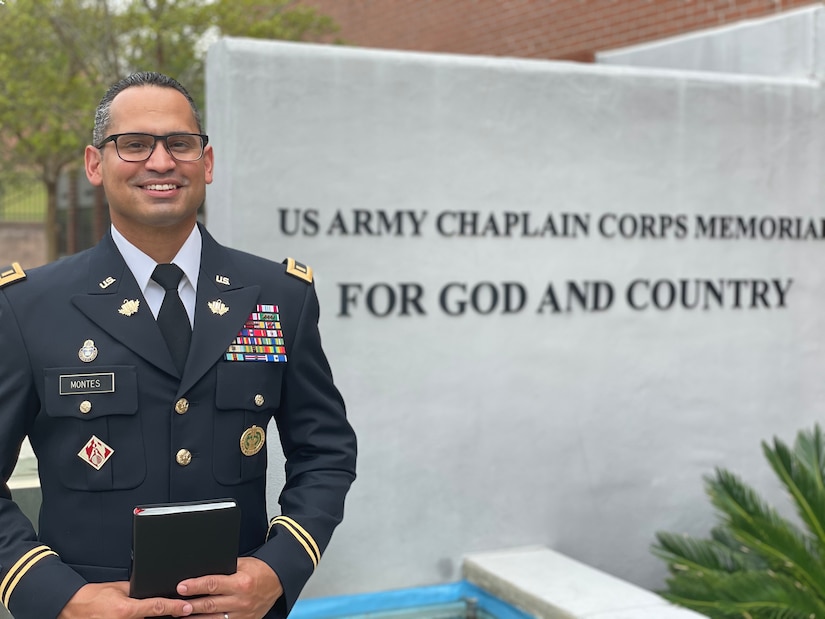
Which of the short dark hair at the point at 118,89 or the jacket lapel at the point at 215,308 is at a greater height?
the short dark hair at the point at 118,89

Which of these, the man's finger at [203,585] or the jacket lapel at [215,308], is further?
the jacket lapel at [215,308]

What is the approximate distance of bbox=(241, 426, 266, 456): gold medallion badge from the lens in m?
1.98

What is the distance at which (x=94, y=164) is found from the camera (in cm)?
195

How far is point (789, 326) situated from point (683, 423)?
2.88 feet

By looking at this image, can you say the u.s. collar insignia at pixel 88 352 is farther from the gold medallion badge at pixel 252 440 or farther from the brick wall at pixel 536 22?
the brick wall at pixel 536 22

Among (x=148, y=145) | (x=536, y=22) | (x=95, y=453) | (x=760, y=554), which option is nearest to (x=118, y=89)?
(x=148, y=145)

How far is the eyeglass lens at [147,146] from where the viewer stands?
1.85 metres

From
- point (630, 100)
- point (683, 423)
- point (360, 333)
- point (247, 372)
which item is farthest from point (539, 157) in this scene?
point (247, 372)

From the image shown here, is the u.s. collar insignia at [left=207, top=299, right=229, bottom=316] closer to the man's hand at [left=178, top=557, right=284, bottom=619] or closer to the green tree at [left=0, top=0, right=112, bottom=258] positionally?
the man's hand at [left=178, top=557, right=284, bottom=619]

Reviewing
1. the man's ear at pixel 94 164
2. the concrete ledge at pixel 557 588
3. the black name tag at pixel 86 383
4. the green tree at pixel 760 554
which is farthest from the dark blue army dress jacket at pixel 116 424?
the green tree at pixel 760 554

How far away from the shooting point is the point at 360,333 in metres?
4.73

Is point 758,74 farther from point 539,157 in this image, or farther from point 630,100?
point 539,157

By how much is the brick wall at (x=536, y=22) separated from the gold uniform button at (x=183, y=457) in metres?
5.45

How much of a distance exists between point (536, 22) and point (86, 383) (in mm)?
6960
